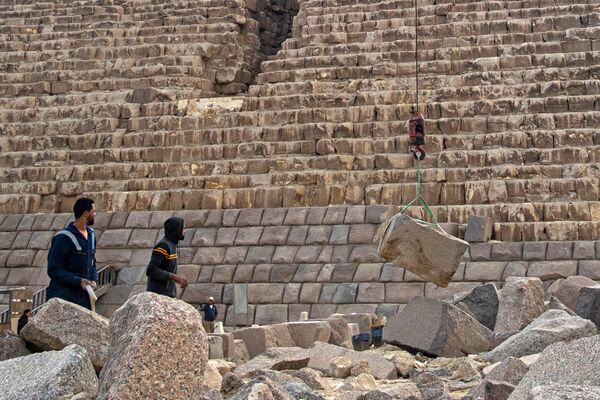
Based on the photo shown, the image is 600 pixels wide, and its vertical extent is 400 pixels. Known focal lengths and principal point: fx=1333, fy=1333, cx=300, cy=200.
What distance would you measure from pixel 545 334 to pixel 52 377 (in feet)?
13.9

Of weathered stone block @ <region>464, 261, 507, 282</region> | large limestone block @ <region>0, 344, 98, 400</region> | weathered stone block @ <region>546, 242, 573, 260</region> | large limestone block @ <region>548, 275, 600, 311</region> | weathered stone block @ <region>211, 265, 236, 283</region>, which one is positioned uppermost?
large limestone block @ <region>0, 344, 98, 400</region>

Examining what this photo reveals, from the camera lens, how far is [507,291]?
12.3 meters

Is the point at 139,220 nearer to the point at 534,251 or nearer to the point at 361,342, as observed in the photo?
the point at 534,251

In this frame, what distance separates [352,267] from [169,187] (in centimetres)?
403

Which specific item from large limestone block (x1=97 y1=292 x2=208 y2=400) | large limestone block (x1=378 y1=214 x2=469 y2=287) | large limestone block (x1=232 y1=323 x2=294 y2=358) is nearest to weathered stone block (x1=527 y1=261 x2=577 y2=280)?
large limestone block (x1=378 y1=214 x2=469 y2=287)

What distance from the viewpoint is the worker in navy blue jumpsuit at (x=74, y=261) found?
32.6 feet

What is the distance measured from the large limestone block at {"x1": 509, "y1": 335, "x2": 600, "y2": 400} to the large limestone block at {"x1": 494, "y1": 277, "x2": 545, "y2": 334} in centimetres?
436

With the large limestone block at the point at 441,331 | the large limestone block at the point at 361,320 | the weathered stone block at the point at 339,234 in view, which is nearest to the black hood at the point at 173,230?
the large limestone block at the point at 441,331

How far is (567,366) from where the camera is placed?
722 cm

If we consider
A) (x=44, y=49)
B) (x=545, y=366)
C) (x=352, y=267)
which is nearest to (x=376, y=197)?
(x=352, y=267)

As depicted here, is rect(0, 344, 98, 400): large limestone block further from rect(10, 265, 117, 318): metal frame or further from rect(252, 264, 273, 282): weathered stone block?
rect(10, 265, 117, 318): metal frame

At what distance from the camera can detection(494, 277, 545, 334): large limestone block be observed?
1193 cm

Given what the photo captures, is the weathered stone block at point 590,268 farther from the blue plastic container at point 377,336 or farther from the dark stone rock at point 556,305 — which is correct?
the blue plastic container at point 377,336

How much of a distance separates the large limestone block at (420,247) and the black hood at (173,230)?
256 centimetres
